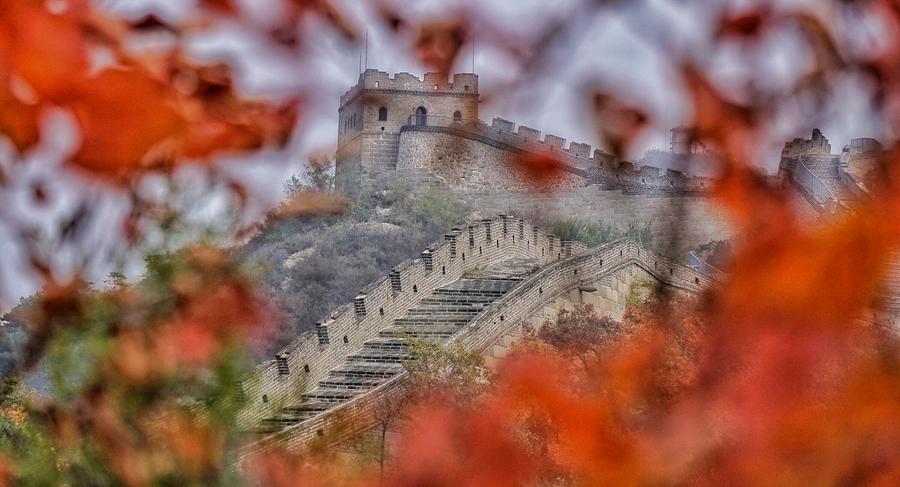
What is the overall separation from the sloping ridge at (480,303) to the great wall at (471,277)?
17 millimetres

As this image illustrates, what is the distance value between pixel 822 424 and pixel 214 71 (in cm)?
138

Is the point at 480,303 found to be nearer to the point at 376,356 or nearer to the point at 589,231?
the point at 376,356

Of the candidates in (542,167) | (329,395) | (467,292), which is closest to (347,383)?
(329,395)

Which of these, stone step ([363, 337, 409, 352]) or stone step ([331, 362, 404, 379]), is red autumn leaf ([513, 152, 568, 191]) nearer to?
stone step ([331, 362, 404, 379])

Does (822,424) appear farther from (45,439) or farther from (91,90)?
(45,439)

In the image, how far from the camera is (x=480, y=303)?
13547 mm

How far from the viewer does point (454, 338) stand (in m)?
11.4

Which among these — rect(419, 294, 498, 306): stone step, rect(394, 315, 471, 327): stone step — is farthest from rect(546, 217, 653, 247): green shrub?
rect(394, 315, 471, 327): stone step

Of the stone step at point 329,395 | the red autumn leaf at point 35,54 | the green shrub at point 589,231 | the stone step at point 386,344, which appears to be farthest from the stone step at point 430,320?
the red autumn leaf at point 35,54

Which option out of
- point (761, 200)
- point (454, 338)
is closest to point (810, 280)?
point (761, 200)

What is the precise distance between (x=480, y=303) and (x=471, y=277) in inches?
73.4

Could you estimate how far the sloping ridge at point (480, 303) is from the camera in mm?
11086

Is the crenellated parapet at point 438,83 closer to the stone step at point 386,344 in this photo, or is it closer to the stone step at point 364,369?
the stone step at point 364,369

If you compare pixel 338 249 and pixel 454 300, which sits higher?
pixel 338 249
